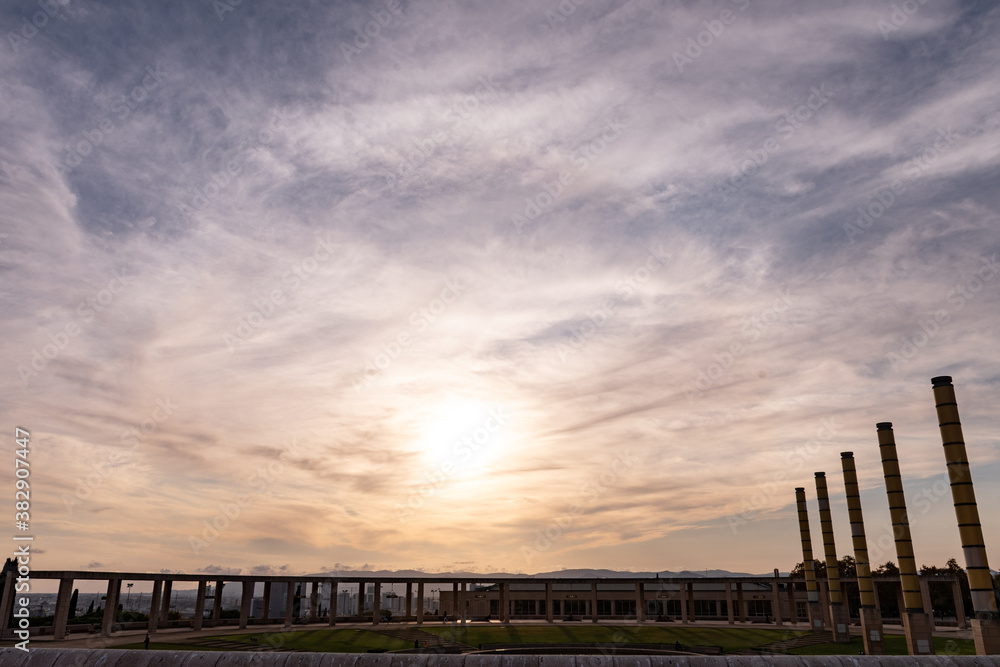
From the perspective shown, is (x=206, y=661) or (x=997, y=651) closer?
(x=206, y=661)

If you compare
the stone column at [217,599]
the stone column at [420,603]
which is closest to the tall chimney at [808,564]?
the stone column at [420,603]

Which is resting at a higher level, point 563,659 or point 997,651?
point 563,659

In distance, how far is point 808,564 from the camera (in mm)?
65438

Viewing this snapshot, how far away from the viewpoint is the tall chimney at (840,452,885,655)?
4697 centimetres

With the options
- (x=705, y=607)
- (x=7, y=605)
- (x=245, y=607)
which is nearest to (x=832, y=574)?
(x=705, y=607)

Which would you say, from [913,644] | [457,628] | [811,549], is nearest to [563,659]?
[913,644]

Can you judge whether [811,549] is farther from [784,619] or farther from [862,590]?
[784,619]

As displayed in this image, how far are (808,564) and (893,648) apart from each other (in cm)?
1512

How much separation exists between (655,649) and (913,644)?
56.4ft

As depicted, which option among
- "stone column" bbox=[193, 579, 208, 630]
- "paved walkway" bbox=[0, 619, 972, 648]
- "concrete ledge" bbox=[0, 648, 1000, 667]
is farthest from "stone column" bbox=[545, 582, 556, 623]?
"concrete ledge" bbox=[0, 648, 1000, 667]

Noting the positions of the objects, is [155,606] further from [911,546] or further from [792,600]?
[792,600]

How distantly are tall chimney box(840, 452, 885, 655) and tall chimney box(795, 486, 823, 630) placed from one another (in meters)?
15.3

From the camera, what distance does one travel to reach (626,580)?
83625 mm

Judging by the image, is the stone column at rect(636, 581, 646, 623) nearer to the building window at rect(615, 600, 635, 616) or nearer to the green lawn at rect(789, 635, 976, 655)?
the building window at rect(615, 600, 635, 616)
